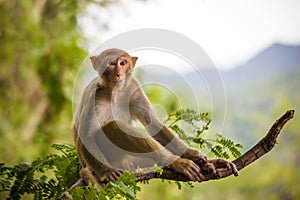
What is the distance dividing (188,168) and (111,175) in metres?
0.26

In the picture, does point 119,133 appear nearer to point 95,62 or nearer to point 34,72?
point 95,62

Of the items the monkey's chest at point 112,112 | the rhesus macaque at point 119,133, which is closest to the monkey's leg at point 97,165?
the rhesus macaque at point 119,133

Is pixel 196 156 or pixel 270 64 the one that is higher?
pixel 270 64

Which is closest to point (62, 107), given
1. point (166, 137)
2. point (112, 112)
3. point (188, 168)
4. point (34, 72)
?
point (34, 72)

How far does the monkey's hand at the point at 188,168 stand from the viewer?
1.34m

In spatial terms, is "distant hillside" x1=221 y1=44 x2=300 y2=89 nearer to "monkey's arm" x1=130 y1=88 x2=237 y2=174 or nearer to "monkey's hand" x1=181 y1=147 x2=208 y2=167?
"monkey's arm" x1=130 y1=88 x2=237 y2=174

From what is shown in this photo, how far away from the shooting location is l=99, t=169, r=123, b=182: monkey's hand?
146 cm

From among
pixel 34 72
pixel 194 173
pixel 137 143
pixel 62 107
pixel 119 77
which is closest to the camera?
pixel 194 173

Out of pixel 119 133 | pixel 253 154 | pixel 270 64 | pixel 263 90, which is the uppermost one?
pixel 270 64

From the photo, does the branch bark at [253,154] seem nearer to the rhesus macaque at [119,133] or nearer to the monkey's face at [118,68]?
the rhesus macaque at [119,133]

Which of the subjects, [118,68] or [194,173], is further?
[118,68]

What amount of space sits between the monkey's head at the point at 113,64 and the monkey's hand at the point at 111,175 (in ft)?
1.01

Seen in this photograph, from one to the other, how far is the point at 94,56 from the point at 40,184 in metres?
0.49

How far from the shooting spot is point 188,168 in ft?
4.44
